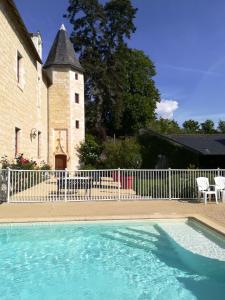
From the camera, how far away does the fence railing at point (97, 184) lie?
588 inches

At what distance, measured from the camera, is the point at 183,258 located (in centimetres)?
819

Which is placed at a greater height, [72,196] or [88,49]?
[88,49]

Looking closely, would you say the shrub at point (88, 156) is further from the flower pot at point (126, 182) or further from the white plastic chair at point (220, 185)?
the white plastic chair at point (220, 185)

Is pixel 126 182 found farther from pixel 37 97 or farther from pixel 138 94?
pixel 138 94

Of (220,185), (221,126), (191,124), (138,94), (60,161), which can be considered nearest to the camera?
(220,185)

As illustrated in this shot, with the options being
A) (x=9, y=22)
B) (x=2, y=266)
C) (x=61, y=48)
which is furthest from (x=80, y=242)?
(x=61, y=48)

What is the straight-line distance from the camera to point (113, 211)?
12.6m

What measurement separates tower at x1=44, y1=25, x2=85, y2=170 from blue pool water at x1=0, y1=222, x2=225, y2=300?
23190 mm

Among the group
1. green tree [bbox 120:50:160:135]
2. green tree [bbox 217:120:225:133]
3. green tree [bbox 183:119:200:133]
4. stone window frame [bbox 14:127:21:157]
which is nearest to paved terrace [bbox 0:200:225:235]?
stone window frame [bbox 14:127:21:157]

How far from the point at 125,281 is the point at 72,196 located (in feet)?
27.9

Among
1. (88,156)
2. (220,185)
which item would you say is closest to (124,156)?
(88,156)

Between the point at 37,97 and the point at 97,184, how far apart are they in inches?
564

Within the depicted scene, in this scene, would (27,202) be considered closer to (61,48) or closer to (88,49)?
(61,48)

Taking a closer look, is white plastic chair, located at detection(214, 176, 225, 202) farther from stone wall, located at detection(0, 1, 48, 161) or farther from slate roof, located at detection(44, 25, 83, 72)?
slate roof, located at detection(44, 25, 83, 72)
